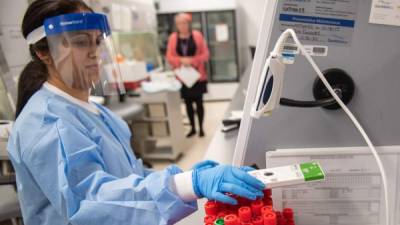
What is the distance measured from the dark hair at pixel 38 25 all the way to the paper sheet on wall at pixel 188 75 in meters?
2.66

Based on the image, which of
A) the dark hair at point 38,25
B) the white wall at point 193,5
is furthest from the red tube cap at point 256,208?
the white wall at point 193,5

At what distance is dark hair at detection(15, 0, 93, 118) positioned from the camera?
0.98 meters

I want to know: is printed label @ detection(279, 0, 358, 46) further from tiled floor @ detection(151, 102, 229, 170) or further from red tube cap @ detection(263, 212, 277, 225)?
tiled floor @ detection(151, 102, 229, 170)

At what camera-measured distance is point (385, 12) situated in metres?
0.64

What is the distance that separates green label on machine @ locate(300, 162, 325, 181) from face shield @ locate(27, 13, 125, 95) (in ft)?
2.51

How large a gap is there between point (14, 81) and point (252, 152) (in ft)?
5.03

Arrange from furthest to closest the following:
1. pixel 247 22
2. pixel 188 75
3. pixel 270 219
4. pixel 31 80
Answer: pixel 247 22, pixel 188 75, pixel 31 80, pixel 270 219

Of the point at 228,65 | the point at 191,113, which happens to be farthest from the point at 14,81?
the point at 228,65

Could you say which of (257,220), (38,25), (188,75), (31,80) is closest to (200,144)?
(188,75)

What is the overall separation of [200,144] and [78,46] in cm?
290

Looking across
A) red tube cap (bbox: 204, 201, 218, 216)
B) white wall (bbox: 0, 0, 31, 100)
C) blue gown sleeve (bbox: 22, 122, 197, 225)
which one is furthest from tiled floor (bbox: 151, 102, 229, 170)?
red tube cap (bbox: 204, 201, 218, 216)

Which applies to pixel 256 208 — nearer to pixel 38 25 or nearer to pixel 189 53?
pixel 38 25

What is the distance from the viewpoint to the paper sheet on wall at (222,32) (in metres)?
5.38

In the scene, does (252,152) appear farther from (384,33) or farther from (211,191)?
(384,33)
